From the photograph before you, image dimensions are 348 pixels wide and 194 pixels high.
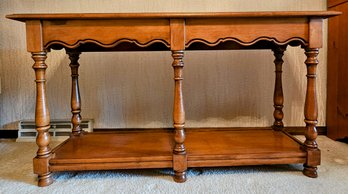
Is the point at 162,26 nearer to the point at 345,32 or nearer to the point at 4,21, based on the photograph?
the point at 345,32

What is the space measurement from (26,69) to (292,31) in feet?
5.07

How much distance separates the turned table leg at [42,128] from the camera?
1.03m

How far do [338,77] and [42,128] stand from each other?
1573 millimetres

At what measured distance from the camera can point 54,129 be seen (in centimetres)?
169

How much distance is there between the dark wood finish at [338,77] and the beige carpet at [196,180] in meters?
0.39

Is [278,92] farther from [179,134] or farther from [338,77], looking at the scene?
[179,134]

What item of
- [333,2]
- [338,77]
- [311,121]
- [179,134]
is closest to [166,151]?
[179,134]

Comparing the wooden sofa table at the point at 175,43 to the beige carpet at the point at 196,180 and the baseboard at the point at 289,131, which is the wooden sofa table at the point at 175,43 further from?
the baseboard at the point at 289,131

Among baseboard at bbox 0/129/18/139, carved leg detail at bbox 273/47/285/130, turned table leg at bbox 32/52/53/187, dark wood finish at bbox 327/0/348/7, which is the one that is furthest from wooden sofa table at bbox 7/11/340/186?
baseboard at bbox 0/129/18/139

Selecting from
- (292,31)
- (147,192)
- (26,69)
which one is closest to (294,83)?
(292,31)

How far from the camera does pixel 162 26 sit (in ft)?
3.37

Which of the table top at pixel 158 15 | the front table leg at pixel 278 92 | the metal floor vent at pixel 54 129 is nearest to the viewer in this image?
the table top at pixel 158 15

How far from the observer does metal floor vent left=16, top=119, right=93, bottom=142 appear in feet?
5.54

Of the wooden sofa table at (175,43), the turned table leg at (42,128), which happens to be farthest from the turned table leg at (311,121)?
the turned table leg at (42,128)
